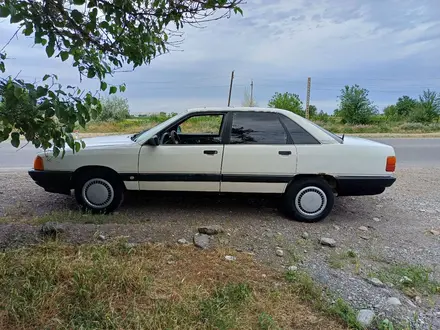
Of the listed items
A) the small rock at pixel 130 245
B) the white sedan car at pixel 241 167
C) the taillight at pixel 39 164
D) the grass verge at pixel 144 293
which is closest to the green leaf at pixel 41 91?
the grass verge at pixel 144 293

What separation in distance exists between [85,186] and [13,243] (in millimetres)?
1289

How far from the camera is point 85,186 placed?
15.5 feet

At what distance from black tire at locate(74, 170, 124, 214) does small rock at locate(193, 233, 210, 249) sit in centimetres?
148

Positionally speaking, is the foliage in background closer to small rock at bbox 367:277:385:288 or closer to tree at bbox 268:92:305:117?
tree at bbox 268:92:305:117

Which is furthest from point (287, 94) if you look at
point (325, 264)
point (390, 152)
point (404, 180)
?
point (325, 264)

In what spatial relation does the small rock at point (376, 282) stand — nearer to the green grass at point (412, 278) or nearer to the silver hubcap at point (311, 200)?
the green grass at point (412, 278)

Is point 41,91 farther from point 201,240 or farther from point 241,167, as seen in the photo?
Result: point 241,167

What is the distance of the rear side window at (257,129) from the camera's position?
15.5 feet

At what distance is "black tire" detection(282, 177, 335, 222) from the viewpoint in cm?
470

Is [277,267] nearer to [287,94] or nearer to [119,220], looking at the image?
[119,220]

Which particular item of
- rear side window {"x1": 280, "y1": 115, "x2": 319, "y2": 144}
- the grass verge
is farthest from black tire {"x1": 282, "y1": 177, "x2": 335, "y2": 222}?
the grass verge

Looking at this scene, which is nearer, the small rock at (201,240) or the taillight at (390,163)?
the small rock at (201,240)

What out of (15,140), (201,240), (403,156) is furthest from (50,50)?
(403,156)

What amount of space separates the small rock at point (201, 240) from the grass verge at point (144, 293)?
0.38 m
